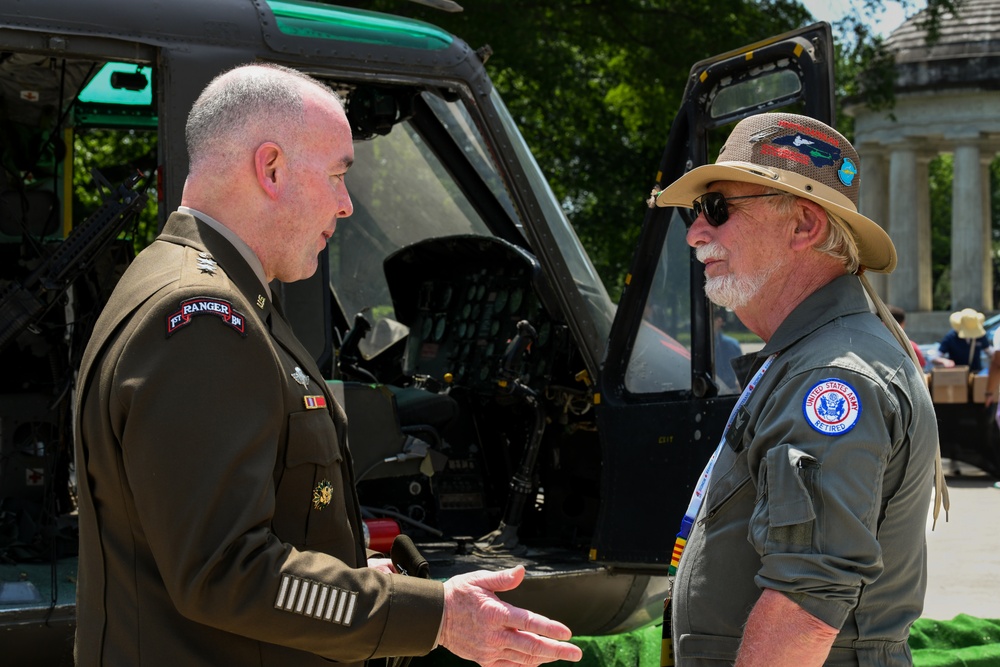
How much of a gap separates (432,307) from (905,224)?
110 ft

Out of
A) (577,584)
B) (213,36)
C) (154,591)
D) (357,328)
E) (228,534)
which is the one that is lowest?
(577,584)

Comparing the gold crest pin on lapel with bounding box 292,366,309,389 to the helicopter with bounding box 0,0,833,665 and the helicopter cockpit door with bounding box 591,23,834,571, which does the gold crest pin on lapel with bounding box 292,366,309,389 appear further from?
the helicopter cockpit door with bounding box 591,23,834,571

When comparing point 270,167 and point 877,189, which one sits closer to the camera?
point 270,167

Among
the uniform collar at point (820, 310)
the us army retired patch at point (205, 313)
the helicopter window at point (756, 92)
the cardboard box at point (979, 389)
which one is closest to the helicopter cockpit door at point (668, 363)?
the helicopter window at point (756, 92)

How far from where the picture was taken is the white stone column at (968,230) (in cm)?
3512

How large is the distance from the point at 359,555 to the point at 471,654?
0.33 meters

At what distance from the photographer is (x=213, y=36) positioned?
3.98 metres

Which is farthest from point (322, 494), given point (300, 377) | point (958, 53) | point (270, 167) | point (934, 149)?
point (934, 149)

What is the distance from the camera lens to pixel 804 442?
195cm

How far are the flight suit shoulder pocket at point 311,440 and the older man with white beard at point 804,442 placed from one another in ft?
2.42

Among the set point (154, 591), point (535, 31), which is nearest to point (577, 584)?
point (154, 591)

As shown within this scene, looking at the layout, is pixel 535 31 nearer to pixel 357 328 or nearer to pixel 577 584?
pixel 357 328

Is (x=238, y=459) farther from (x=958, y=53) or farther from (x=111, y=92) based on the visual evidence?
(x=958, y=53)

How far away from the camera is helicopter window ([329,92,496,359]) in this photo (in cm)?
550
